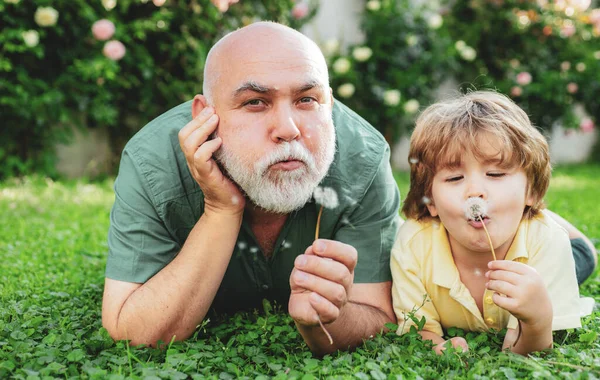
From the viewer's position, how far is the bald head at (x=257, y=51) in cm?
257

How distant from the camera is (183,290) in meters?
2.48

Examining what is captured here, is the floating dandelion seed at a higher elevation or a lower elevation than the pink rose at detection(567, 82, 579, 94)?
lower

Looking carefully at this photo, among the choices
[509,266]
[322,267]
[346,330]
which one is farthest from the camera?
[346,330]

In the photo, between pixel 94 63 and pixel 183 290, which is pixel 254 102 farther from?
pixel 94 63

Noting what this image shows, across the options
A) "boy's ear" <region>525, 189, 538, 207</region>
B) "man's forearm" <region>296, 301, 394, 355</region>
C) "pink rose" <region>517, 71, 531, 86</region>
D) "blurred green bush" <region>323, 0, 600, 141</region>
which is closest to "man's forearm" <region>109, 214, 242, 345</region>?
"man's forearm" <region>296, 301, 394, 355</region>

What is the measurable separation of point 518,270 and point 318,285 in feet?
2.17

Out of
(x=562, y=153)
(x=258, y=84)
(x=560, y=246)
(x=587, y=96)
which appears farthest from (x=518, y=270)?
(x=562, y=153)

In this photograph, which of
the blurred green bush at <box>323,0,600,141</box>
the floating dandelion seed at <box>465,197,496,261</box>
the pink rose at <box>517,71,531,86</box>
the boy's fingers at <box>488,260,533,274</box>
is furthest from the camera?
the pink rose at <box>517,71,531,86</box>

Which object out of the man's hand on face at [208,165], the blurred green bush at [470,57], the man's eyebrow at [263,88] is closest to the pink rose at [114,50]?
the blurred green bush at [470,57]

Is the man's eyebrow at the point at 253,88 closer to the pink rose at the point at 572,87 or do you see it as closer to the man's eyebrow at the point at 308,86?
the man's eyebrow at the point at 308,86

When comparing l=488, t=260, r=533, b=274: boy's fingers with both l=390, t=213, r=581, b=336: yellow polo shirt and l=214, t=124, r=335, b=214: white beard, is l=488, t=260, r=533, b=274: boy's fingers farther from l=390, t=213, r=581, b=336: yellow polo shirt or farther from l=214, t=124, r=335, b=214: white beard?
l=214, t=124, r=335, b=214: white beard

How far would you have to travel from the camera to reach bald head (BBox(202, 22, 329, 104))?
8.45 feet

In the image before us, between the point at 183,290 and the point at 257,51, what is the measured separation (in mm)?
966

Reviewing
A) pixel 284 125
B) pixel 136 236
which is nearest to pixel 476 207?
pixel 284 125
